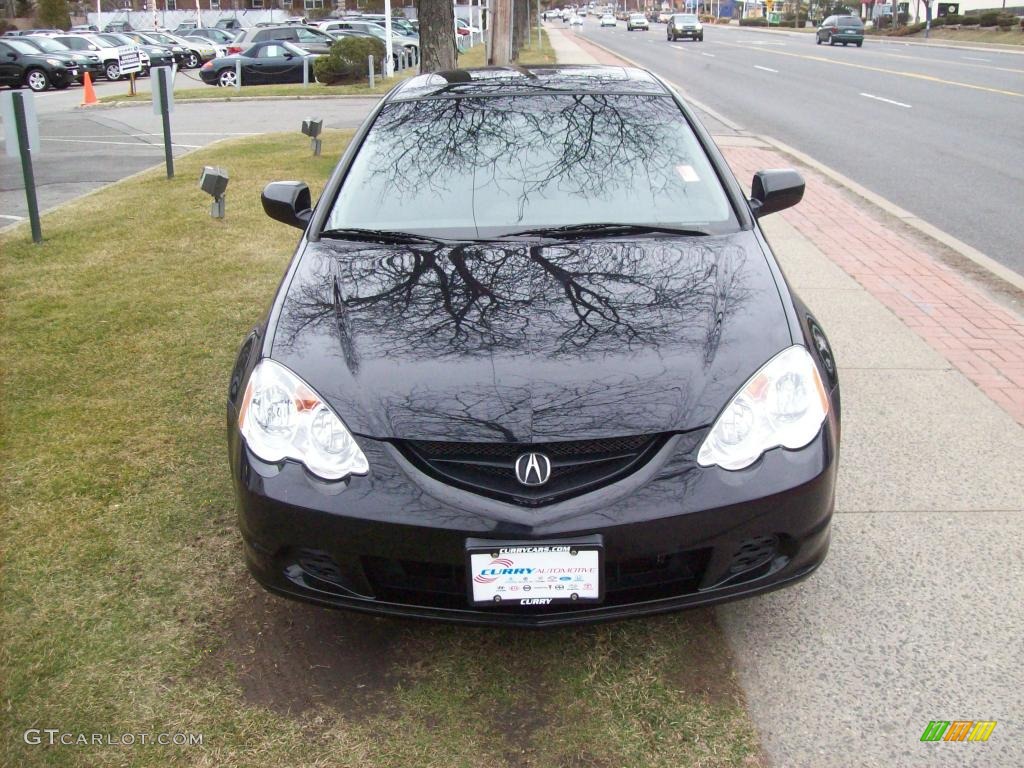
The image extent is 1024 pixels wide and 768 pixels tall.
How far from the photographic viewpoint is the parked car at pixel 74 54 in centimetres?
3197

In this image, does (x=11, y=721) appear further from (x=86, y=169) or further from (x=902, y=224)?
(x=86, y=169)

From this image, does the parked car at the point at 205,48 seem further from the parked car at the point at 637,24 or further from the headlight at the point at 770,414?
the parked car at the point at 637,24

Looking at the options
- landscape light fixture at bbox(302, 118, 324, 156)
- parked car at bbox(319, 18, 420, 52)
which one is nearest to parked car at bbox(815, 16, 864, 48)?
parked car at bbox(319, 18, 420, 52)

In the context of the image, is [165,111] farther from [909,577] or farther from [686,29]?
[686,29]

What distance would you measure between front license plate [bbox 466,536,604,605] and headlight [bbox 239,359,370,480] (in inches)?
15.3

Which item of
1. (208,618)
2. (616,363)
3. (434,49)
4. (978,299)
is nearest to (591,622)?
(616,363)

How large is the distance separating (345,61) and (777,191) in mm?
23322

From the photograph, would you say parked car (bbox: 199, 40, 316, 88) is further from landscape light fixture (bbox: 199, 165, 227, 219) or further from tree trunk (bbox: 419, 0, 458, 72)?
landscape light fixture (bbox: 199, 165, 227, 219)

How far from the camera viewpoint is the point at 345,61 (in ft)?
83.7

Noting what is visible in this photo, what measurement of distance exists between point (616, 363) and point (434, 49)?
38.1 ft

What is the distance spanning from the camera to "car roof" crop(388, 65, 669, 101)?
4238mm

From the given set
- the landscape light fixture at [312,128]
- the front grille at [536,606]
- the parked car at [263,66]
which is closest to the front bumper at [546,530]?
the front grille at [536,606]

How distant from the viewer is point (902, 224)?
27.8 ft

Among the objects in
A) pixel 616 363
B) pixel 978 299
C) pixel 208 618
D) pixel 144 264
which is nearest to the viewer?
pixel 616 363
